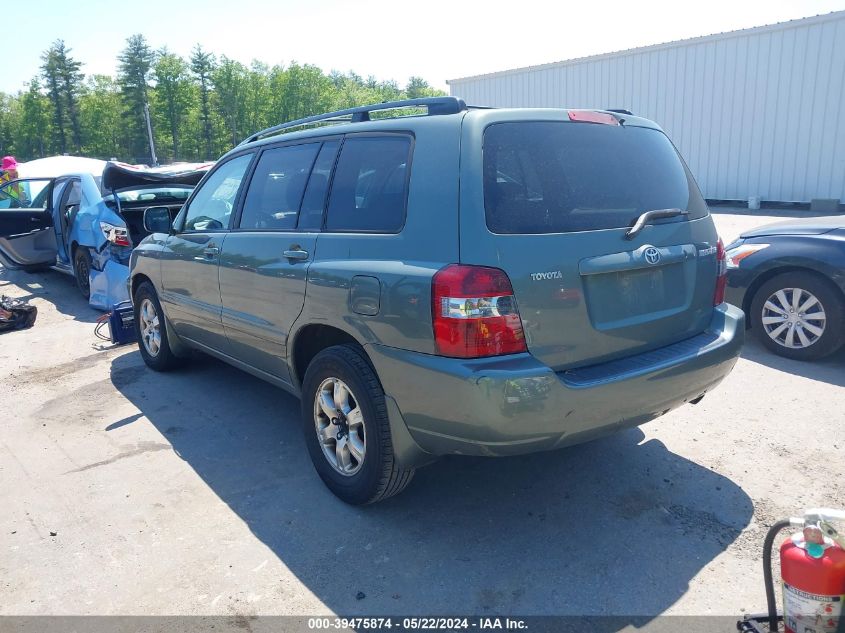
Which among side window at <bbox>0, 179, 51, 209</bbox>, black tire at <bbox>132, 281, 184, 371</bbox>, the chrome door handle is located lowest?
black tire at <bbox>132, 281, 184, 371</bbox>

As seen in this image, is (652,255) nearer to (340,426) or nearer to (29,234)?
(340,426)

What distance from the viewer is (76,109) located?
249 ft

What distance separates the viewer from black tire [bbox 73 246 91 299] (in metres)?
8.55

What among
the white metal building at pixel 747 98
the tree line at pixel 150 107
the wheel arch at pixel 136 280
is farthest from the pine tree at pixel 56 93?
the wheel arch at pixel 136 280

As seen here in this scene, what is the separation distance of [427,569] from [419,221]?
5.00 ft

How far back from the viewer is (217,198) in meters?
4.61

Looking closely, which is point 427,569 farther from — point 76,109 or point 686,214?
point 76,109

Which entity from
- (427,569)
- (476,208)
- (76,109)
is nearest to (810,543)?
(427,569)

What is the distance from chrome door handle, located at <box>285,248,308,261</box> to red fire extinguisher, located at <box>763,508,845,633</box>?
2.44m

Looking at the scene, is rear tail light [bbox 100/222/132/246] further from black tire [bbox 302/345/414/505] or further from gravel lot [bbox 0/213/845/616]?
black tire [bbox 302/345/414/505]

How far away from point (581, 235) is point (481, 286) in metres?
0.54

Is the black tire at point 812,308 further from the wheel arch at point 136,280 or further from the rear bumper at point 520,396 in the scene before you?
the wheel arch at point 136,280

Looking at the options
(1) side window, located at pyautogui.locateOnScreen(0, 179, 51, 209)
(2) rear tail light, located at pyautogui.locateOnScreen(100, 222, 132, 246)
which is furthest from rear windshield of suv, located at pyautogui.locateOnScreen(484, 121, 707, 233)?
(1) side window, located at pyautogui.locateOnScreen(0, 179, 51, 209)

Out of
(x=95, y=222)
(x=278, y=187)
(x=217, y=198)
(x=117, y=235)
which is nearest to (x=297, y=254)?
(x=278, y=187)
